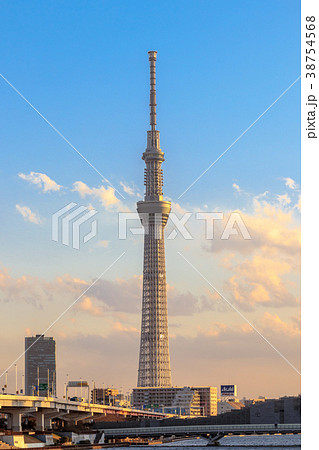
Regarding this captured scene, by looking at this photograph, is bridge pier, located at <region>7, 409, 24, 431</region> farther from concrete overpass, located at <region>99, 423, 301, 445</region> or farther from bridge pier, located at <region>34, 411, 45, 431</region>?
concrete overpass, located at <region>99, 423, 301, 445</region>

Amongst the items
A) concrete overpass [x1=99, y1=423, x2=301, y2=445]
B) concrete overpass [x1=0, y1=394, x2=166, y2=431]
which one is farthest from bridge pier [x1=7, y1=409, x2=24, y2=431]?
concrete overpass [x1=99, y1=423, x2=301, y2=445]

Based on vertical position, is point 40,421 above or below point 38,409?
below

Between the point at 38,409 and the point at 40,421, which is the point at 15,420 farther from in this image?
the point at 40,421

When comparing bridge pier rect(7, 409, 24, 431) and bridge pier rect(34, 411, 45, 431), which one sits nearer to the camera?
bridge pier rect(7, 409, 24, 431)

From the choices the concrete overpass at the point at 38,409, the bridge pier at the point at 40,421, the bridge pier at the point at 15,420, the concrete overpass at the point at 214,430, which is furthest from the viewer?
the bridge pier at the point at 40,421

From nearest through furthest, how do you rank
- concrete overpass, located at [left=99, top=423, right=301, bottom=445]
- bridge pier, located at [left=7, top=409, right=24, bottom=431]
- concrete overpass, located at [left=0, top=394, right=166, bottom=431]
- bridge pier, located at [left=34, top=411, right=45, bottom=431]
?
concrete overpass, located at [left=0, top=394, right=166, bottom=431], concrete overpass, located at [left=99, top=423, right=301, bottom=445], bridge pier, located at [left=7, top=409, right=24, bottom=431], bridge pier, located at [left=34, top=411, right=45, bottom=431]

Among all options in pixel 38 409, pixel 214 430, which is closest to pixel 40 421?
pixel 38 409

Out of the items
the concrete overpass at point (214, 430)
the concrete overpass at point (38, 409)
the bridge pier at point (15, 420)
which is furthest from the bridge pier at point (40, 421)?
the concrete overpass at point (214, 430)

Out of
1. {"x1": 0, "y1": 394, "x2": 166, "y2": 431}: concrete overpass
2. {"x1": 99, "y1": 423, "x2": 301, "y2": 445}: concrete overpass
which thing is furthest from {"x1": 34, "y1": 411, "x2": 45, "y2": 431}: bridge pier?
{"x1": 99, "y1": 423, "x2": 301, "y2": 445}: concrete overpass

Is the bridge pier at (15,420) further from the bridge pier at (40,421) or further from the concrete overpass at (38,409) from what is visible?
the bridge pier at (40,421)

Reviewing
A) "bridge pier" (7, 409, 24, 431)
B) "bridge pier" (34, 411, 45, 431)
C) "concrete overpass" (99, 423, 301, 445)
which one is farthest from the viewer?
"bridge pier" (34, 411, 45, 431)

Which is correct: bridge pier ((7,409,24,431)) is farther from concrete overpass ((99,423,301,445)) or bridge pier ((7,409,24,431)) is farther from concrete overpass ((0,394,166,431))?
concrete overpass ((99,423,301,445))

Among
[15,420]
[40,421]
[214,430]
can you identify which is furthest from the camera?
[40,421]

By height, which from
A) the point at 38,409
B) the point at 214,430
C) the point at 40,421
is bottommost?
the point at 40,421
